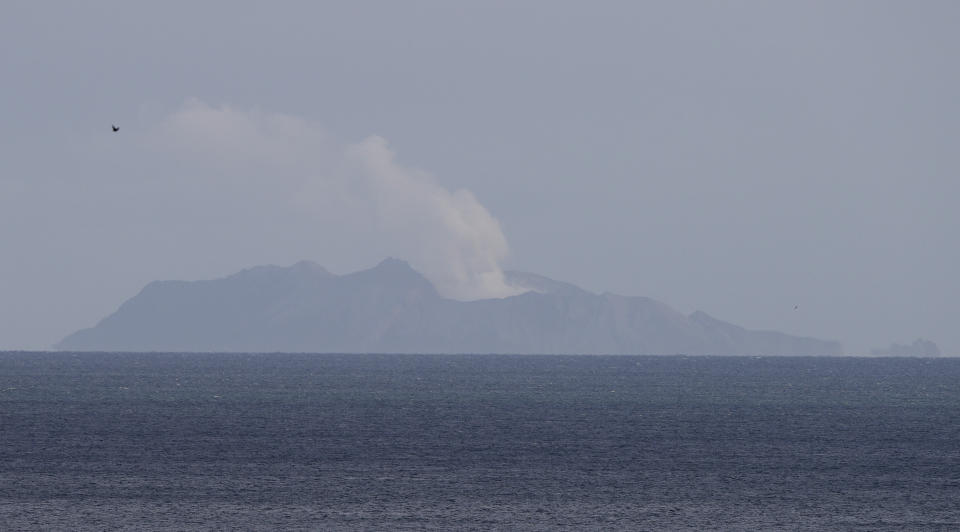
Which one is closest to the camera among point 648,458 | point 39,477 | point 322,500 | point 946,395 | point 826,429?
point 322,500

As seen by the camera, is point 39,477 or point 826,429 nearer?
point 39,477

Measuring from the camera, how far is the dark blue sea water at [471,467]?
43969 mm

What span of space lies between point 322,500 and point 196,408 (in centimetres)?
6230

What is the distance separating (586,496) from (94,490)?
18.2 m

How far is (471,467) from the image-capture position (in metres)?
58.9

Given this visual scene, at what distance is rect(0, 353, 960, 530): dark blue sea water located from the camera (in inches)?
1731

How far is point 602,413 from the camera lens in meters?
104

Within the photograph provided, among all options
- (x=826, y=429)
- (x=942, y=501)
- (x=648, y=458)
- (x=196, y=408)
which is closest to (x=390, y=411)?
(x=196, y=408)

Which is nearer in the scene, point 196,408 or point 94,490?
point 94,490

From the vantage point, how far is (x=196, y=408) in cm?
10706

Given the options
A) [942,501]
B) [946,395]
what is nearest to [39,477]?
[942,501]

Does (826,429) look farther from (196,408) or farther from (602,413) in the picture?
(196,408)

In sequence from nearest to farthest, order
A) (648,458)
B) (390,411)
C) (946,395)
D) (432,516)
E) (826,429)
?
(432,516) < (648,458) < (826,429) < (390,411) < (946,395)

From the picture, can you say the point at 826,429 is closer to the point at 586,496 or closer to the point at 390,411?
the point at 390,411
